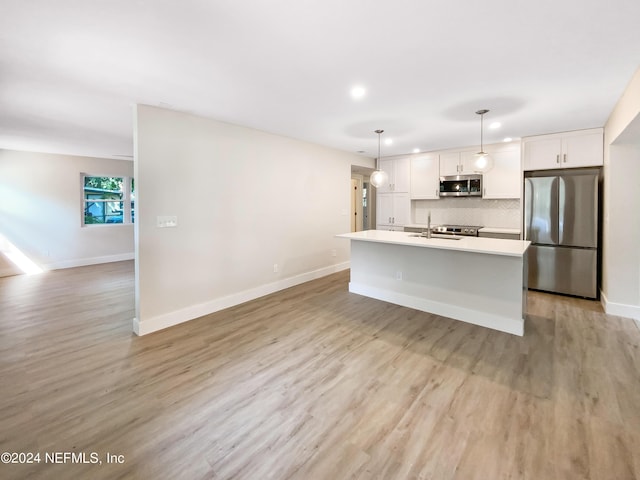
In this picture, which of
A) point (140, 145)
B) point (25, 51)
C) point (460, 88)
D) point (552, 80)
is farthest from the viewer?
point (140, 145)

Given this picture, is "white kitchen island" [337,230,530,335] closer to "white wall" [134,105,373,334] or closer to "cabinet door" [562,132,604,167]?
"white wall" [134,105,373,334]

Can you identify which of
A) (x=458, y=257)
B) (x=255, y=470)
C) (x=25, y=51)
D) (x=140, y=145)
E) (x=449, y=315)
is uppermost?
(x=25, y=51)

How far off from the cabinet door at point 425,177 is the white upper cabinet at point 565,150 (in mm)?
1527

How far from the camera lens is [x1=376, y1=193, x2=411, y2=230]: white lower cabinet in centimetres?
634

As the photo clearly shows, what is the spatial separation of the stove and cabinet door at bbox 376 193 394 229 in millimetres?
1059

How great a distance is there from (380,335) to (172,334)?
2295mm

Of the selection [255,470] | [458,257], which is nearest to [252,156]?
[458,257]

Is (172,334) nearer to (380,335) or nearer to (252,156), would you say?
(380,335)

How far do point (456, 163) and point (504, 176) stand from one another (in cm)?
86

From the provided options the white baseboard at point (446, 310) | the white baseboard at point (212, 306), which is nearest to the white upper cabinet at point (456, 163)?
the white baseboard at point (446, 310)

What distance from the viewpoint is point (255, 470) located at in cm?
157

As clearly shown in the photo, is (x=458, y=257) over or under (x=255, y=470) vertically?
over

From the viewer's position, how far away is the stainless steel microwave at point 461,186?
5.36 metres

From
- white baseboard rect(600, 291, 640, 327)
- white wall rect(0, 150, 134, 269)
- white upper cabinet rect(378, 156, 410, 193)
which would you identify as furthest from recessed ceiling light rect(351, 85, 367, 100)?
white wall rect(0, 150, 134, 269)
